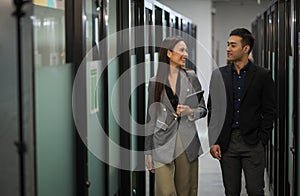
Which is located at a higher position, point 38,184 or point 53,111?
point 53,111

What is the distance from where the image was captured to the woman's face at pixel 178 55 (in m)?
3.70

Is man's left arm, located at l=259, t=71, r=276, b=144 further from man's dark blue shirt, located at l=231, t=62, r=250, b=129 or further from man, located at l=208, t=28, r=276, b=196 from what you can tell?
man's dark blue shirt, located at l=231, t=62, r=250, b=129

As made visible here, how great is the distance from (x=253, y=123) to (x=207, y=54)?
24.6 ft

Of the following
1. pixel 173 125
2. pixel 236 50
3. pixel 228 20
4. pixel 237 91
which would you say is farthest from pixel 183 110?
pixel 228 20

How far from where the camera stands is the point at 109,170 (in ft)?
11.6

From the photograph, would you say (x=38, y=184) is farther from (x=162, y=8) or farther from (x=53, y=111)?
(x=162, y=8)

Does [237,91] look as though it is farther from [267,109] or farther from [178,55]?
[178,55]

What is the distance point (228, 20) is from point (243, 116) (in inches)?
389

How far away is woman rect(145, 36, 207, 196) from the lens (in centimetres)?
365

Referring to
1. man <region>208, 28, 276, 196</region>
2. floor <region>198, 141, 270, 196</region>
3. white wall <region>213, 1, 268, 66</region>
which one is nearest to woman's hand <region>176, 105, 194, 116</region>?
man <region>208, 28, 276, 196</region>

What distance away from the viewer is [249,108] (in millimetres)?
3535

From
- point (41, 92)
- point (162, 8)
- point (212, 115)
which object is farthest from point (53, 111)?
point (162, 8)

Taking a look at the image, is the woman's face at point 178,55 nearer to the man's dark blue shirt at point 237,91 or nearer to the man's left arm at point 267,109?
the man's dark blue shirt at point 237,91

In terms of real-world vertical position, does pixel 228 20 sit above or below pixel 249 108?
above
